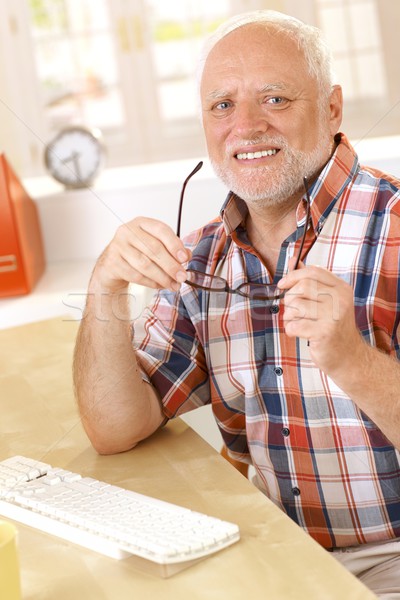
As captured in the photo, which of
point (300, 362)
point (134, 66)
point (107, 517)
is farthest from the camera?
point (134, 66)

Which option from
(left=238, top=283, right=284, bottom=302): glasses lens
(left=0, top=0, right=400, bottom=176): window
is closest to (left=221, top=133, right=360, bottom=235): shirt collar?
(left=238, top=283, right=284, bottom=302): glasses lens

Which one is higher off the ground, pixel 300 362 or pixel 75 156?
pixel 75 156

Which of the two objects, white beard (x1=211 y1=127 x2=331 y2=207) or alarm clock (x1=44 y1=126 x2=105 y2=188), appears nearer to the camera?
white beard (x1=211 y1=127 x2=331 y2=207)

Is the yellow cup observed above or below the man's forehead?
below

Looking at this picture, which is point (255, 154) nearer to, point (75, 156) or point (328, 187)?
point (328, 187)

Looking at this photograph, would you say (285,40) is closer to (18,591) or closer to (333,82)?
(333,82)

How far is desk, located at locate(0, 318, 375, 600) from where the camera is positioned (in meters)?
0.90

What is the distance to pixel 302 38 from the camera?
4.97 ft

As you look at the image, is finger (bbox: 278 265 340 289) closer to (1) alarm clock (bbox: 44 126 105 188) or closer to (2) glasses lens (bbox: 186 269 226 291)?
(2) glasses lens (bbox: 186 269 226 291)

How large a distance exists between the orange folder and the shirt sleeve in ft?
3.72

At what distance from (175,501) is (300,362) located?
0.37m

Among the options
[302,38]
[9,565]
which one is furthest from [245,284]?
[9,565]

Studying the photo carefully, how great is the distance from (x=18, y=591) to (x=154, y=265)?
1.76 feet

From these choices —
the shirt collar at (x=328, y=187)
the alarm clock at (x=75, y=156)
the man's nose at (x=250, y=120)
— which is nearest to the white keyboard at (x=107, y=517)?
the shirt collar at (x=328, y=187)
